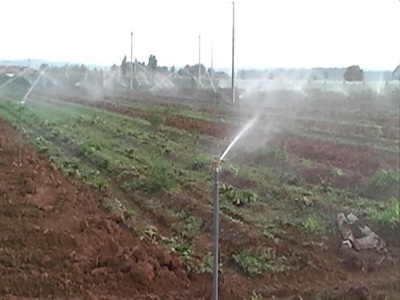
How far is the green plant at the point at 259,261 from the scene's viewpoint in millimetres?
3505

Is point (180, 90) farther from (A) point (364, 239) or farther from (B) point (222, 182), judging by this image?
(A) point (364, 239)

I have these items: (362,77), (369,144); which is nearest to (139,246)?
(369,144)

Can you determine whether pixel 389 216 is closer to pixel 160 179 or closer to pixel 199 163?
pixel 160 179

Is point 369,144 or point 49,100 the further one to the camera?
point 49,100

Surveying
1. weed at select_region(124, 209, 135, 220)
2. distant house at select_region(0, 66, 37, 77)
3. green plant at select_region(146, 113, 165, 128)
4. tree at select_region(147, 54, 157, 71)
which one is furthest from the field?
tree at select_region(147, 54, 157, 71)

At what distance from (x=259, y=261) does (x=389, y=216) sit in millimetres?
895

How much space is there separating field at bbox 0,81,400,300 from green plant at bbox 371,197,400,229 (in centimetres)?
1

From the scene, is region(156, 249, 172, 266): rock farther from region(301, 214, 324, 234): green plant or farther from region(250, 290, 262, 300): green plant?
region(301, 214, 324, 234): green plant

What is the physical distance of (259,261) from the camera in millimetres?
3617

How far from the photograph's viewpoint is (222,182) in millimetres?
5359

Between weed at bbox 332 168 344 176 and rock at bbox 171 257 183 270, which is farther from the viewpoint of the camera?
weed at bbox 332 168 344 176

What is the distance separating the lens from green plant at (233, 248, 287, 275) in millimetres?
3505

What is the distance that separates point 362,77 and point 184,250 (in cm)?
790

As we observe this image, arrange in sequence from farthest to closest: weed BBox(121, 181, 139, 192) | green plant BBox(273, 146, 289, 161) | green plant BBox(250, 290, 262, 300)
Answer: green plant BBox(273, 146, 289, 161), weed BBox(121, 181, 139, 192), green plant BBox(250, 290, 262, 300)
